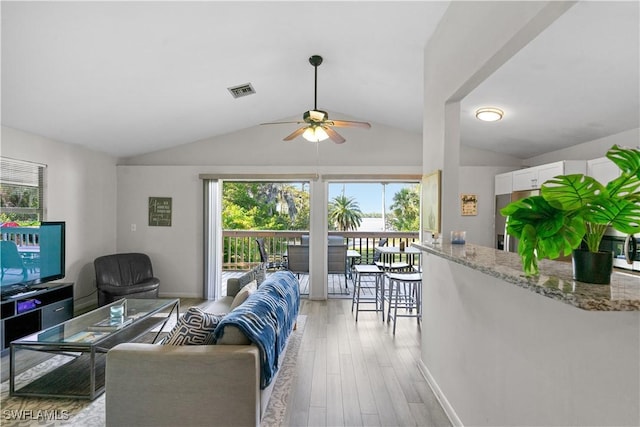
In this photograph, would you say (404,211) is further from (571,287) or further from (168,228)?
(571,287)

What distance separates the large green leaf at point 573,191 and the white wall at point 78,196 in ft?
16.3

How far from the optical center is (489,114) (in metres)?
3.75

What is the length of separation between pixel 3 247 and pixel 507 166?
6553 mm

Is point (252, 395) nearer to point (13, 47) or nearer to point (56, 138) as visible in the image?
point (13, 47)

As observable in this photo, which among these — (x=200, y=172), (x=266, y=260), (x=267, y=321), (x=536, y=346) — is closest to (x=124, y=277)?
(x=200, y=172)

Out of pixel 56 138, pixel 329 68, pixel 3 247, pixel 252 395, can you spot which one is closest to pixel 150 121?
pixel 56 138

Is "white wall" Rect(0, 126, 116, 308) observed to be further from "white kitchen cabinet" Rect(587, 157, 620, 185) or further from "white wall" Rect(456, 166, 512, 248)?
"white kitchen cabinet" Rect(587, 157, 620, 185)

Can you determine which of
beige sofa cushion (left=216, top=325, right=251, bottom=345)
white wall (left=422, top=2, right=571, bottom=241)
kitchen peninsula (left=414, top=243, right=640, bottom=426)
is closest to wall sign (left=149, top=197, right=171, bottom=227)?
beige sofa cushion (left=216, top=325, right=251, bottom=345)

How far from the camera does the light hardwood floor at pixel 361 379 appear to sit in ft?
7.43

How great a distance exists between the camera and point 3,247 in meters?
3.27

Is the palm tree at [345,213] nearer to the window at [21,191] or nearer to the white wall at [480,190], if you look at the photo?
the white wall at [480,190]

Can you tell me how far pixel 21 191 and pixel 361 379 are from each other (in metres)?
4.33

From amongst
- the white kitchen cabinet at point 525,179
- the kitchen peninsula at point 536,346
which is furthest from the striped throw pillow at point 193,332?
the white kitchen cabinet at point 525,179

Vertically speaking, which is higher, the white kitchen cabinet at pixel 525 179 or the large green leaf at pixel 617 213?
the white kitchen cabinet at pixel 525 179
